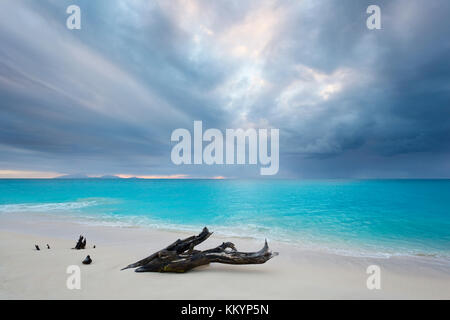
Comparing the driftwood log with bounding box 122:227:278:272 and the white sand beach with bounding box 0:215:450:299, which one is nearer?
the white sand beach with bounding box 0:215:450:299

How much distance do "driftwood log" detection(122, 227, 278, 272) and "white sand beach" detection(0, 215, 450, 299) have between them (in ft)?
0.82

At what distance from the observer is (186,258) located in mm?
6453

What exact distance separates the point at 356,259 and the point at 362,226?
1052 centimetres

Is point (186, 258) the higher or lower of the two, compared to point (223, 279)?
higher

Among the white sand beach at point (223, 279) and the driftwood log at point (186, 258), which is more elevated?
the driftwood log at point (186, 258)

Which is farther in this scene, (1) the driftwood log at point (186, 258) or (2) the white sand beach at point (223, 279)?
(1) the driftwood log at point (186, 258)

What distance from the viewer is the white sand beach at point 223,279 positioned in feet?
16.2

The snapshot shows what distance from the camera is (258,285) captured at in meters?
5.56

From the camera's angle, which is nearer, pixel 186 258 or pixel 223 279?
pixel 223 279

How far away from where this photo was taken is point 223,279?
587 centimetres

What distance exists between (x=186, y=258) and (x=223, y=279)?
1.40 m

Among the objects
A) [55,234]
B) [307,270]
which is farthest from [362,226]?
[55,234]

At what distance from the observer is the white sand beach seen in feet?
16.2

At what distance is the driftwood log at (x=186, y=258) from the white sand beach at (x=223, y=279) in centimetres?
25
